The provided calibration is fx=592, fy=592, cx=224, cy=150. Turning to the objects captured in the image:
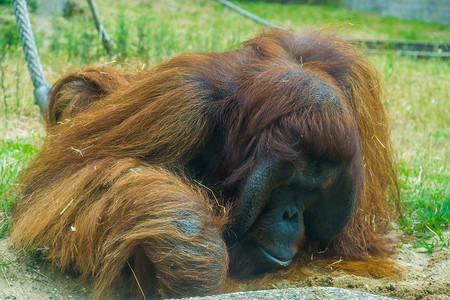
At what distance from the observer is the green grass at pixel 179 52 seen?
3480 millimetres

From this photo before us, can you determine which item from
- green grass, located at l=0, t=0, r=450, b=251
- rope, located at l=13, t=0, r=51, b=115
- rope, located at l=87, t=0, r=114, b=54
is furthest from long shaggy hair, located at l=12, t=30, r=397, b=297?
rope, located at l=87, t=0, r=114, b=54

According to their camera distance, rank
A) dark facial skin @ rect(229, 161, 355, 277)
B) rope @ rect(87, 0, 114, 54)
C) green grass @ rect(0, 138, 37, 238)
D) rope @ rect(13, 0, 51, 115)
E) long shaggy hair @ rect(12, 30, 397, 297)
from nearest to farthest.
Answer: long shaggy hair @ rect(12, 30, 397, 297) → dark facial skin @ rect(229, 161, 355, 277) → green grass @ rect(0, 138, 37, 238) → rope @ rect(13, 0, 51, 115) → rope @ rect(87, 0, 114, 54)

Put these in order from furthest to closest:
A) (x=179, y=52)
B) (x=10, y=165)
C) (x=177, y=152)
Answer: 1. (x=179, y=52)
2. (x=10, y=165)
3. (x=177, y=152)

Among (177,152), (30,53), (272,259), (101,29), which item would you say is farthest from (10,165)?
Answer: (101,29)

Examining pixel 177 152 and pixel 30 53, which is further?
pixel 30 53

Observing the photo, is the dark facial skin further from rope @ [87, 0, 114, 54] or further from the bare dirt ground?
rope @ [87, 0, 114, 54]

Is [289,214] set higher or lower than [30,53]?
lower

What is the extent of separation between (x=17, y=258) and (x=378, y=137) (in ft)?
6.05

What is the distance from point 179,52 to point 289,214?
12.2 ft

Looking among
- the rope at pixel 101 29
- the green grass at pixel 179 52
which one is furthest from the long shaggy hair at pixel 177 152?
the rope at pixel 101 29

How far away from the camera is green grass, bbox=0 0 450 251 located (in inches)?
137

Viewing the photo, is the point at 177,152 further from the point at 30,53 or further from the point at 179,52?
the point at 179,52

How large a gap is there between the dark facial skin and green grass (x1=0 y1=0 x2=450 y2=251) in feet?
2.58

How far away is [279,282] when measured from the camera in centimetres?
264
